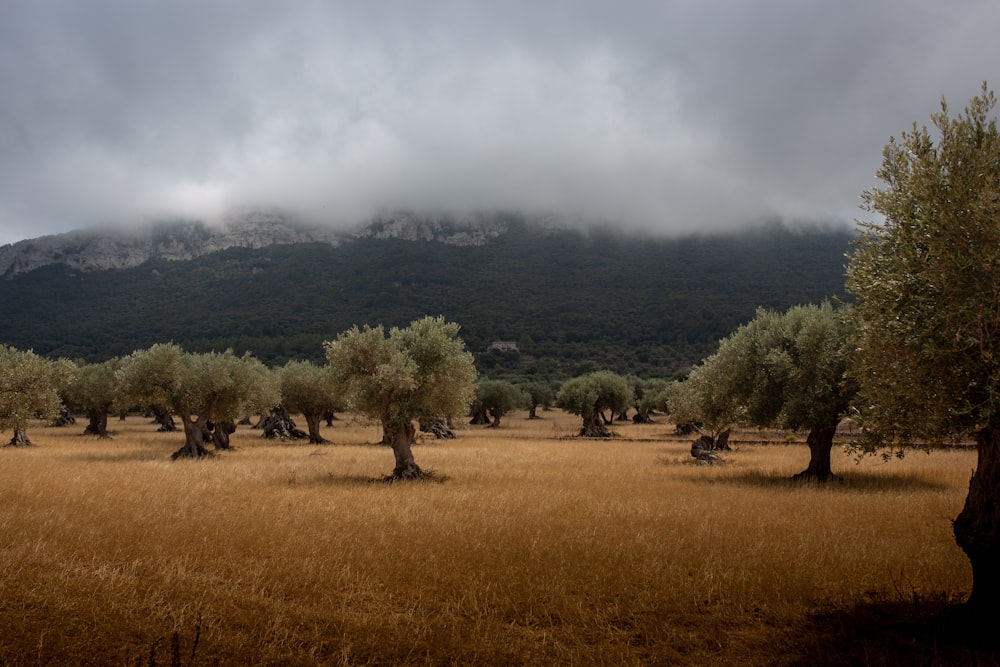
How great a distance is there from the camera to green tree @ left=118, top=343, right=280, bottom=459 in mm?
38250

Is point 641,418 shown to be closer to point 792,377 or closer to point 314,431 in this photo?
point 314,431

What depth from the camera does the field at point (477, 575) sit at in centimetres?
813

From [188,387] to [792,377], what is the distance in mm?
36937

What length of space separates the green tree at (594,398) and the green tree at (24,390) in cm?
4838

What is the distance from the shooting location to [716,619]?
9.48 meters

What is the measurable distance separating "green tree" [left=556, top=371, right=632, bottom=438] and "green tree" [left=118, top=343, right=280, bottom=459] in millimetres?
37667

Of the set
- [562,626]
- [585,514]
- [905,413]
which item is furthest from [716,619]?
[585,514]

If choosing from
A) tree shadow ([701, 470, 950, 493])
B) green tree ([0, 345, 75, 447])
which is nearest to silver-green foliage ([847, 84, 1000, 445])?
tree shadow ([701, 470, 950, 493])

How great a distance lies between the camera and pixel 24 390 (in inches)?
1148

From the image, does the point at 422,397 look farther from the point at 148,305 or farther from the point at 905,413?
the point at 148,305

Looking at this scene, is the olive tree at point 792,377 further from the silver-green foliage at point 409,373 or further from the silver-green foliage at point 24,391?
the silver-green foliage at point 24,391

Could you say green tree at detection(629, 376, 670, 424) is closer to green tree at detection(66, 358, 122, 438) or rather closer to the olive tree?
the olive tree

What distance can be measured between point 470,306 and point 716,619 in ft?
579

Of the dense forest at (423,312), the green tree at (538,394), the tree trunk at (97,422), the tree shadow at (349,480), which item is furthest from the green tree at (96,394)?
the dense forest at (423,312)
